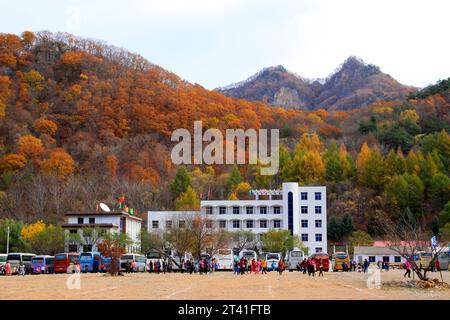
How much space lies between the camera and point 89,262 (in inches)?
2090

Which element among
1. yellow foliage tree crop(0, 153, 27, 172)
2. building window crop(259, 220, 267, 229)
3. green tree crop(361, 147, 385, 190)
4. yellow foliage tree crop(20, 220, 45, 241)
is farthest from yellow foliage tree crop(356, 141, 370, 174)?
yellow foliage tree crop(0, 153, 27, 172)

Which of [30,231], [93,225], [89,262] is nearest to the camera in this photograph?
[89,262]

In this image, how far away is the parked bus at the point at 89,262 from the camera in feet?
173

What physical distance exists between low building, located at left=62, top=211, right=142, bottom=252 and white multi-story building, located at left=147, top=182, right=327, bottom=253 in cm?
884

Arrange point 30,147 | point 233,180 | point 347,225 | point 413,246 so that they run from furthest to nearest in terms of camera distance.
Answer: point 30,147
point 233,180
point 347,225
point 413,246

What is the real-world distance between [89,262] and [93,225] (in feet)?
67.5

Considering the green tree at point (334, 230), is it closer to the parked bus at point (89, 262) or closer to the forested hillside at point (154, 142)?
the forested hillside at point (154, 142)

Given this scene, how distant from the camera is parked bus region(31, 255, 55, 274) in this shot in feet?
175

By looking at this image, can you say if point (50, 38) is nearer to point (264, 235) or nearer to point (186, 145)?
point (186, 145)

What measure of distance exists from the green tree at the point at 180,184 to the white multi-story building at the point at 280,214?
11.2 meters

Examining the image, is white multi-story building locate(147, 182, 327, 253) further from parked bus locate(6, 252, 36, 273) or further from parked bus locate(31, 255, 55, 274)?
parked bus locate(6, 252, 36, 273)

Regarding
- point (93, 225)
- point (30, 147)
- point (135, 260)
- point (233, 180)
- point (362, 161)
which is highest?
point (30, 147)

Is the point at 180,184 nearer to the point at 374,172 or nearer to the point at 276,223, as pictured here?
the point at 276,223

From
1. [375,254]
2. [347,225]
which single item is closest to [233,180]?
[347,225]
